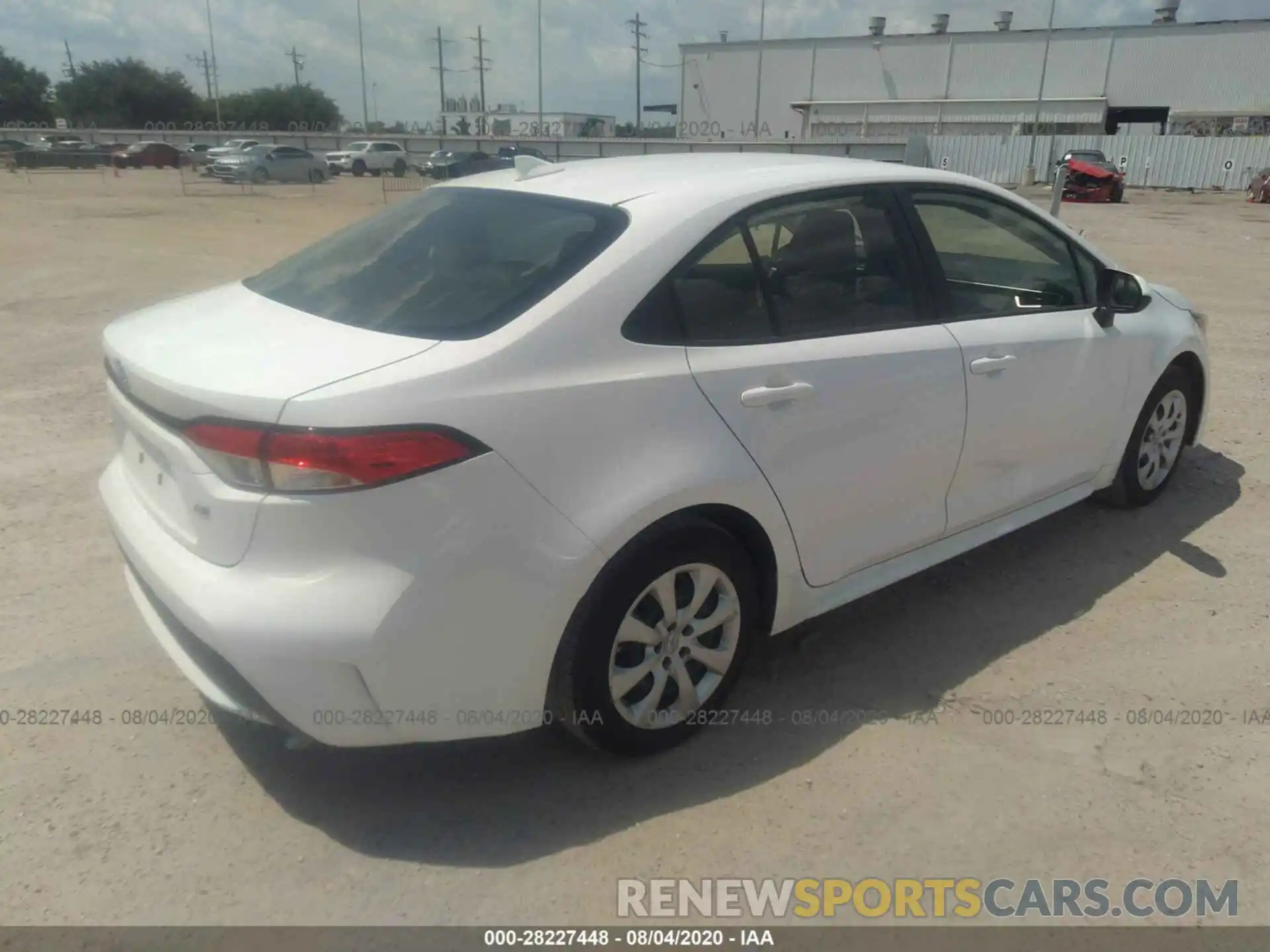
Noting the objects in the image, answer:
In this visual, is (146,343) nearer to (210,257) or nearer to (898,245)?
(898,245)

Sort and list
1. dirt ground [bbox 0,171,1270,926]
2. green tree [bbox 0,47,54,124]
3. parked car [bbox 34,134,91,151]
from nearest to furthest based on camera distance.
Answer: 1. dirt ground [bbox 0,171,1270,926]
2. parked car [bbox 34,134,91,151]
3. green tree [bbox 0,47,54,124]

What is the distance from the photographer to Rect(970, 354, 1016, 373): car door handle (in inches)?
136

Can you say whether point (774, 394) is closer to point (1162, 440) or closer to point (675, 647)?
point (675, 647)

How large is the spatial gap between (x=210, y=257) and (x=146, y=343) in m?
12.8

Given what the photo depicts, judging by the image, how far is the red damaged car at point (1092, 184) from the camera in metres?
30.1

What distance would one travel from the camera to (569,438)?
8.05 feet

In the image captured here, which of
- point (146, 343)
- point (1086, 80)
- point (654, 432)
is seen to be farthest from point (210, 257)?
point (1086, 80)

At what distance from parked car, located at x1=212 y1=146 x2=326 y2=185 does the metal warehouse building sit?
37.1 m

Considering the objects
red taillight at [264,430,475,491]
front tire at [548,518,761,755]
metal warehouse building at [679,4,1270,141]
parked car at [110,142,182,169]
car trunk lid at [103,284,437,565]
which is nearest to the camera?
red taillight at [264,430,475,491]

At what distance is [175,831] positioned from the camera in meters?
2.63

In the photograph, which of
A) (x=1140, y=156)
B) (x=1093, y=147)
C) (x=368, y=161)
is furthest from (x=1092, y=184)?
(x=368, y=161)

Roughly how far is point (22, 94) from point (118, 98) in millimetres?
7198

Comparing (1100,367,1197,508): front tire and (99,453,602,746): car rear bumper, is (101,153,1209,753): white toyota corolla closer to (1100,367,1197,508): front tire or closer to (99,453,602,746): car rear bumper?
(99,453,602,746): car rear bumper

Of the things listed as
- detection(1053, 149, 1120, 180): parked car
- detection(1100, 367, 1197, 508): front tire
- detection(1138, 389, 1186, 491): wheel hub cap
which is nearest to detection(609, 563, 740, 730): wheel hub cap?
detection(1100, 367, 1197, 508): front tire
